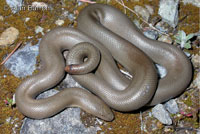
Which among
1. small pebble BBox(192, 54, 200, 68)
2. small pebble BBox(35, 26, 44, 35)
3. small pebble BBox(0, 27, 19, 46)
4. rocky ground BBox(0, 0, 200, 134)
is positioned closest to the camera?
rocky ground BBox(0, 0, 200, 134)

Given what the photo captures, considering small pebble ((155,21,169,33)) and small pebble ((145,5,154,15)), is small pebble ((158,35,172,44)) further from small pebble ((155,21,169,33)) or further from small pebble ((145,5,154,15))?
small pebble ((145,5,154,15))

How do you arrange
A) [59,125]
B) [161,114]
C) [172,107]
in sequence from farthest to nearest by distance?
1. [172,107]
2. [161,114]
3. [59,125]

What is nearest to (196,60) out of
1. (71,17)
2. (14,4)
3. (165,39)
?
(165,39)

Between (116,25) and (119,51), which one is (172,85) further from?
(116,25)

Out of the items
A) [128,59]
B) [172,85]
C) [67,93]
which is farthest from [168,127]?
[67,93]

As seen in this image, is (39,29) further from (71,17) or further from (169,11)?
(169,11)

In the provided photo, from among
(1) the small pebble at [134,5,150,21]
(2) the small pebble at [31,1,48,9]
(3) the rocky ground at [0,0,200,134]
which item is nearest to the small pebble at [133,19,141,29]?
(3) the rocky ground at [0,0,200,134]
